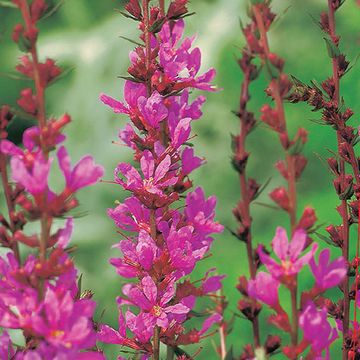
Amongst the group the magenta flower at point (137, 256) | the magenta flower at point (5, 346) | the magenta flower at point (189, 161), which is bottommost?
the magenta flower at point (5, 346)

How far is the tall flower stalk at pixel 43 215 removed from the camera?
473 mm

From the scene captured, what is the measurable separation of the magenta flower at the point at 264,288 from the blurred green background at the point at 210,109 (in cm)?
83

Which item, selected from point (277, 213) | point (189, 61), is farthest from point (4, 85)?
point (189, 61)

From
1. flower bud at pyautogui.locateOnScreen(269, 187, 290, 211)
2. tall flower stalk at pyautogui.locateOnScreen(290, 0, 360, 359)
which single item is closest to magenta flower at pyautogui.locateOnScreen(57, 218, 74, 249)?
flower bud at pyautogui.locateOnScreen(269, 187, 290, 211)

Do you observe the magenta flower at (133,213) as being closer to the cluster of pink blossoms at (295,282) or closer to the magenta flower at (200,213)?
the magenta flower at (200,213)

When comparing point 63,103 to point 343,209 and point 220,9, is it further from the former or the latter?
point 343,209

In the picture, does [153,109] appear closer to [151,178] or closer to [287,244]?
[151,178]

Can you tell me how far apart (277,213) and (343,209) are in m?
0.68

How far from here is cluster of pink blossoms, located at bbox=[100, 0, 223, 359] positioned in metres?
0.62

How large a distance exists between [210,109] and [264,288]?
94cm

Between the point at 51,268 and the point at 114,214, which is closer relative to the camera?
the point at 51,268

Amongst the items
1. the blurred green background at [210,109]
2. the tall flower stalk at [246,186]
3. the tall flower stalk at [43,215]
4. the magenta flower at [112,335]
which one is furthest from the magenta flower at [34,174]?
the blurred green background at [210,109]

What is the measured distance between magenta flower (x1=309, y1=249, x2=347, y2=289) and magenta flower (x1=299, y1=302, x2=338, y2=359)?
13 mm

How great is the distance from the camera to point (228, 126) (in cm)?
141
